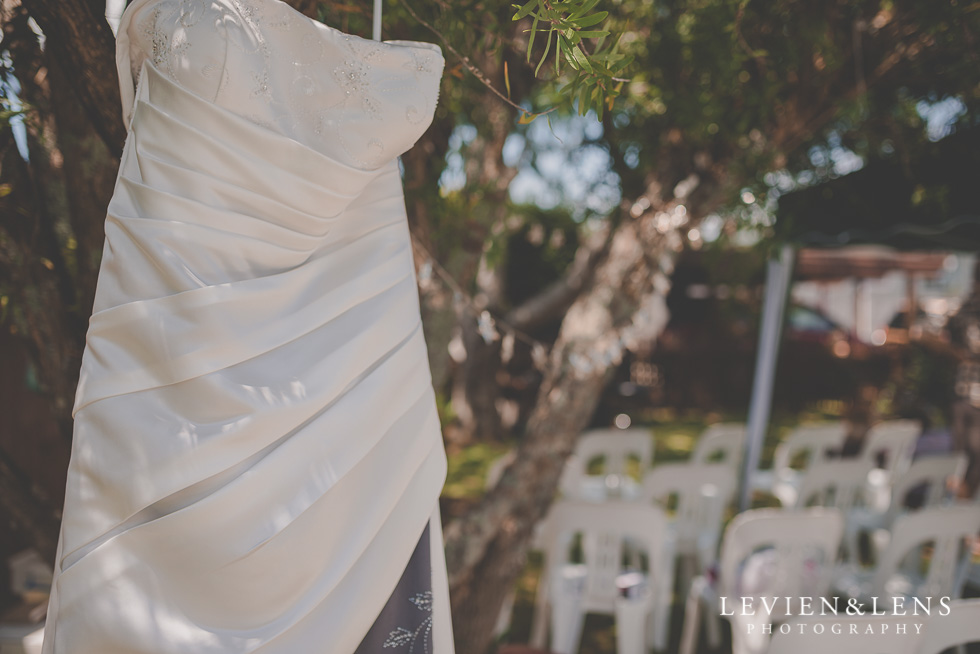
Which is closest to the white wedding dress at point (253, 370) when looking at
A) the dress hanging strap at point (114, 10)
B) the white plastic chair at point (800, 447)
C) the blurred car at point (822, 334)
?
the dress hanging strap at point (114, 10)

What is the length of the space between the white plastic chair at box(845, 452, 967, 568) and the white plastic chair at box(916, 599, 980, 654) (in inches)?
84.4

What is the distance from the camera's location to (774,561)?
2.95 metres

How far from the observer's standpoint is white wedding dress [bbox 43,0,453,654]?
98cm

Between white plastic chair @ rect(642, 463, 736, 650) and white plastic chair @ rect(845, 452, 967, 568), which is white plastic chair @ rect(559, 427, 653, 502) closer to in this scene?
white plastic chair @ rect(642, 463, 736, 650)

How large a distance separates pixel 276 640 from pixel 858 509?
13.8 ft

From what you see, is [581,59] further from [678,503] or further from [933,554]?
[678,503]

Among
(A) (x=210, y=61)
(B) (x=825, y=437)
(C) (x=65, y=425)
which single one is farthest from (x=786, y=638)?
(B) (x=825, y=437)

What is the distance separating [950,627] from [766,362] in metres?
2.83

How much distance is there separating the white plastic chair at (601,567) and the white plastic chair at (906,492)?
1.69 meters

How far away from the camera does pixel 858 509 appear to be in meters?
4.12

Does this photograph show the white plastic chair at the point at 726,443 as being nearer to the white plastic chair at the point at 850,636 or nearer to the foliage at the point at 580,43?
the white plastic chair at the point at 850,636

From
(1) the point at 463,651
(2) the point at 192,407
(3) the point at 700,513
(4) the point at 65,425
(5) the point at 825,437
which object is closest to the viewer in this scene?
(2) the point at 192,407

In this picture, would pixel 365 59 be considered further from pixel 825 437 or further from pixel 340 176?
pixel 825 437

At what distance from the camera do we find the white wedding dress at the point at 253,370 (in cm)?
98
